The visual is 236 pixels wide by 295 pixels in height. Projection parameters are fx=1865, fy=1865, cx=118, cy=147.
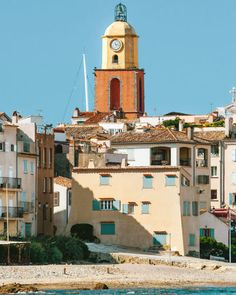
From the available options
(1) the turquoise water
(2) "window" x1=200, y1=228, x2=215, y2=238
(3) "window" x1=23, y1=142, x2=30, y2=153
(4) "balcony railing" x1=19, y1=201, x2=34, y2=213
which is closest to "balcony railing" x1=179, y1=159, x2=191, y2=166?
(2) "window" x1=200, y1=228, x2=215, y2=238

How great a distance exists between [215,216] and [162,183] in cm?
1098

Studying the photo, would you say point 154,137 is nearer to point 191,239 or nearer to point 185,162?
point 185,162

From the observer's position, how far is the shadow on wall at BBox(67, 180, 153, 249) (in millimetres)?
123656

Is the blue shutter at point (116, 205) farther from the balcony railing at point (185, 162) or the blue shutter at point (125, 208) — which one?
the balcony railing at point (185, 162)

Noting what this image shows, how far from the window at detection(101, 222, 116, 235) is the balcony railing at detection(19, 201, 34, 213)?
223 inches

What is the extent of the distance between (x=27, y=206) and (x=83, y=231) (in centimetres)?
551

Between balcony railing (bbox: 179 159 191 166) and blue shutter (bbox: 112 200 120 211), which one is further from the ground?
balcony railing (bbox: 179 159 191 166)

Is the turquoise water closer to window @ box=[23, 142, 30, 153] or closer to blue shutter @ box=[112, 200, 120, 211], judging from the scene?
blue shutter @ box=[112, 200, 120, 211]

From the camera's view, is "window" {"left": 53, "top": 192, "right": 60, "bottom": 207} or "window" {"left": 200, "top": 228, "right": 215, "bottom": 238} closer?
"window" {"left": 53, "top": 192, "right": 60, "bottom": 207}

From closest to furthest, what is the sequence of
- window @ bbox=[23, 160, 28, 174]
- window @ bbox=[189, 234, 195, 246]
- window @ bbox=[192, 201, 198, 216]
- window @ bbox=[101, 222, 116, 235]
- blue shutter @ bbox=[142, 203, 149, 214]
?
window @ bbox=[23, 160, 28, 174] < blue shutter @ bbox=[142, 203, 149, 214] < window @ bbox=[101, 222, 116, 235] < window @ bbox=[189, 234, 195, 246] < window @ bbox=[192, 201, 198, 216]

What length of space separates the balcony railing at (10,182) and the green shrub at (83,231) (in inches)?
248

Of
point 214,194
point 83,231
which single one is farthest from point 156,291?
point 214,194

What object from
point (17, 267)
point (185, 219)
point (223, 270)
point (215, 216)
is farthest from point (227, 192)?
point (17, 267)

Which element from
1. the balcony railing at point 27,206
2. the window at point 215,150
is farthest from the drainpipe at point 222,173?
the balcony railing at point 27,206
